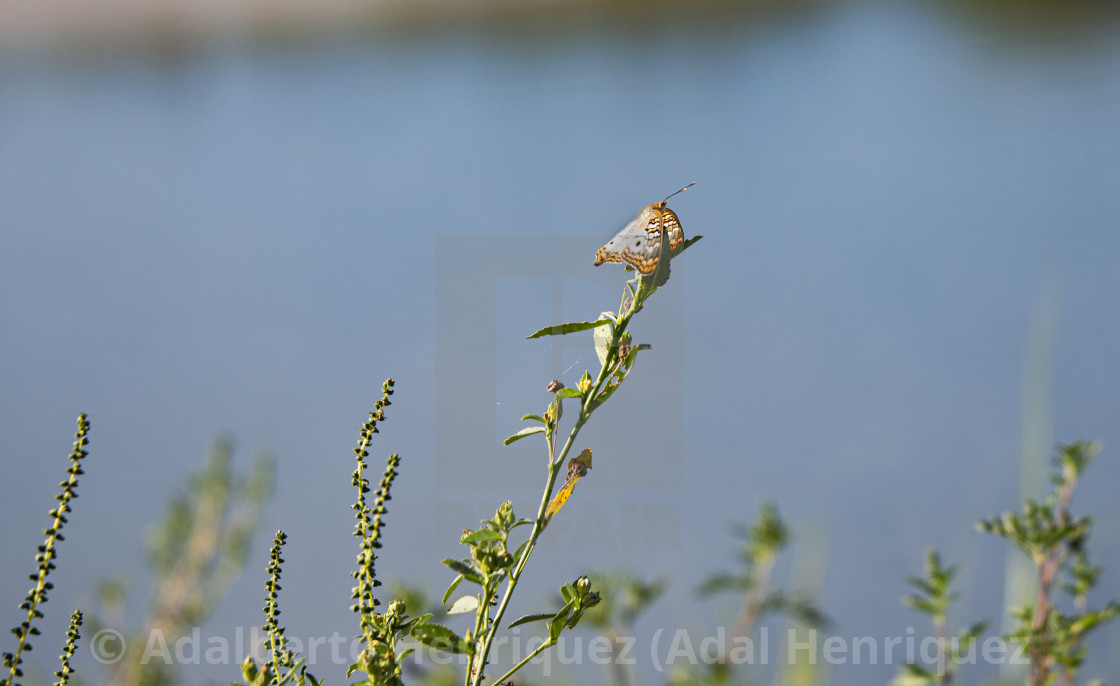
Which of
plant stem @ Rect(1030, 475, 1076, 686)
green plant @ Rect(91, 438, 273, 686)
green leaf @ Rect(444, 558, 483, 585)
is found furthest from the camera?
green plant @ Rect(91, 438, 273, 686)

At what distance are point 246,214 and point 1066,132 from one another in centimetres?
342

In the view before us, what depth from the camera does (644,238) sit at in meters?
0.45

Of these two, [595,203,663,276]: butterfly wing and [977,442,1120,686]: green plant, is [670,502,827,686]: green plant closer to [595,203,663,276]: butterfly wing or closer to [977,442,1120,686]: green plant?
[977,442,1120,686]: green plant

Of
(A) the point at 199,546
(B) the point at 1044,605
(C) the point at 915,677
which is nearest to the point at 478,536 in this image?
(C) the point at 915,677

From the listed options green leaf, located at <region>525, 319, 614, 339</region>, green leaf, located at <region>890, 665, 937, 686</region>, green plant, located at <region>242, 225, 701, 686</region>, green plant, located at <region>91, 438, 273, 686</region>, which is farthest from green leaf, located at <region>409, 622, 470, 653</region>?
green plant, located at <region>91, 438, 273, 686</region>

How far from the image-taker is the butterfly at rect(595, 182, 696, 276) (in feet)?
1.44

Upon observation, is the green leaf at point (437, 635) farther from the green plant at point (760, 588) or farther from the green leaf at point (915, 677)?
the green plant at point (760, 588)

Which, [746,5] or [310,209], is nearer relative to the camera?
[310,209]

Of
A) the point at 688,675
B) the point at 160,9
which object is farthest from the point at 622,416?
the point at 160,9

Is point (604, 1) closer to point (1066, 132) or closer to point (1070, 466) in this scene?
point (1066, 132)

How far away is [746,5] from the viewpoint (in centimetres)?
410

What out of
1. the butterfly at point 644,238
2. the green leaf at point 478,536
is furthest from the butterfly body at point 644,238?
the green leaf at point 478,536

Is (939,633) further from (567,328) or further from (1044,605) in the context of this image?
(567,328)

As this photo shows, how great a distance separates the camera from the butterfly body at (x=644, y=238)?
1.44ft
